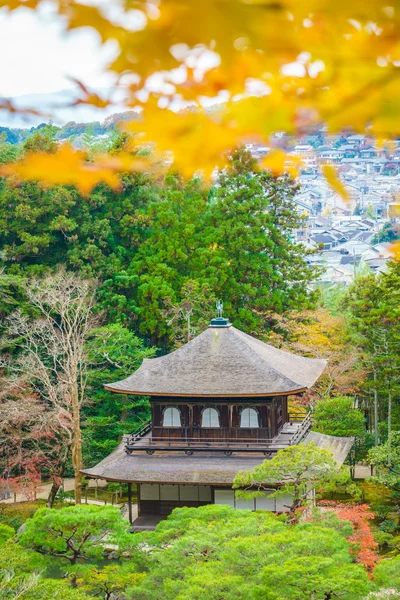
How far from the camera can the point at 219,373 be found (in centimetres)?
1466

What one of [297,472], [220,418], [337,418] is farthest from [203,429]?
[337,418]

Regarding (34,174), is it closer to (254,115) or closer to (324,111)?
(254,115)

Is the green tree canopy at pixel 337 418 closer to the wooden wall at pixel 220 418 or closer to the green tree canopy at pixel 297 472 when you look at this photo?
the wooden wall at pixel 220 418

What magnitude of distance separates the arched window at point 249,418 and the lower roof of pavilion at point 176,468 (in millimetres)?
642

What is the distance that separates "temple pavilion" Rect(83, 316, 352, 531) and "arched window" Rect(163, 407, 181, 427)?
19 millimetres

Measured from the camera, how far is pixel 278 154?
5.45 feet

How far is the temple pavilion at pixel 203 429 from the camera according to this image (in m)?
13.7

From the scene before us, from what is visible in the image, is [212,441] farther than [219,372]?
No

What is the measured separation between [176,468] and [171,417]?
4.30ft

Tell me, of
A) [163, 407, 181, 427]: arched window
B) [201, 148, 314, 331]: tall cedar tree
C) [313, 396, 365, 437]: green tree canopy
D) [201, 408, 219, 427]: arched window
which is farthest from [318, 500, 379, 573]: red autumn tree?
[201, 148, 314, 331]: tall cedar tree

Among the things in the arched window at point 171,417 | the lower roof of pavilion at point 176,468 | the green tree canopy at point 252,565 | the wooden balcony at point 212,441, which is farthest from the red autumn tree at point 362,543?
the arched window at point 171,417

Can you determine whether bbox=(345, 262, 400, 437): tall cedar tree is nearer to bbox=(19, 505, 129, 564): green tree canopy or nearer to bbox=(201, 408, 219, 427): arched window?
bbox=(201, 408, 219, 427): arched window

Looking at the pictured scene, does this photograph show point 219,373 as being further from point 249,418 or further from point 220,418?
point 249,418

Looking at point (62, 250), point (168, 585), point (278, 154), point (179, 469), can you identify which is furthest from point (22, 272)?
point (278, 154)
